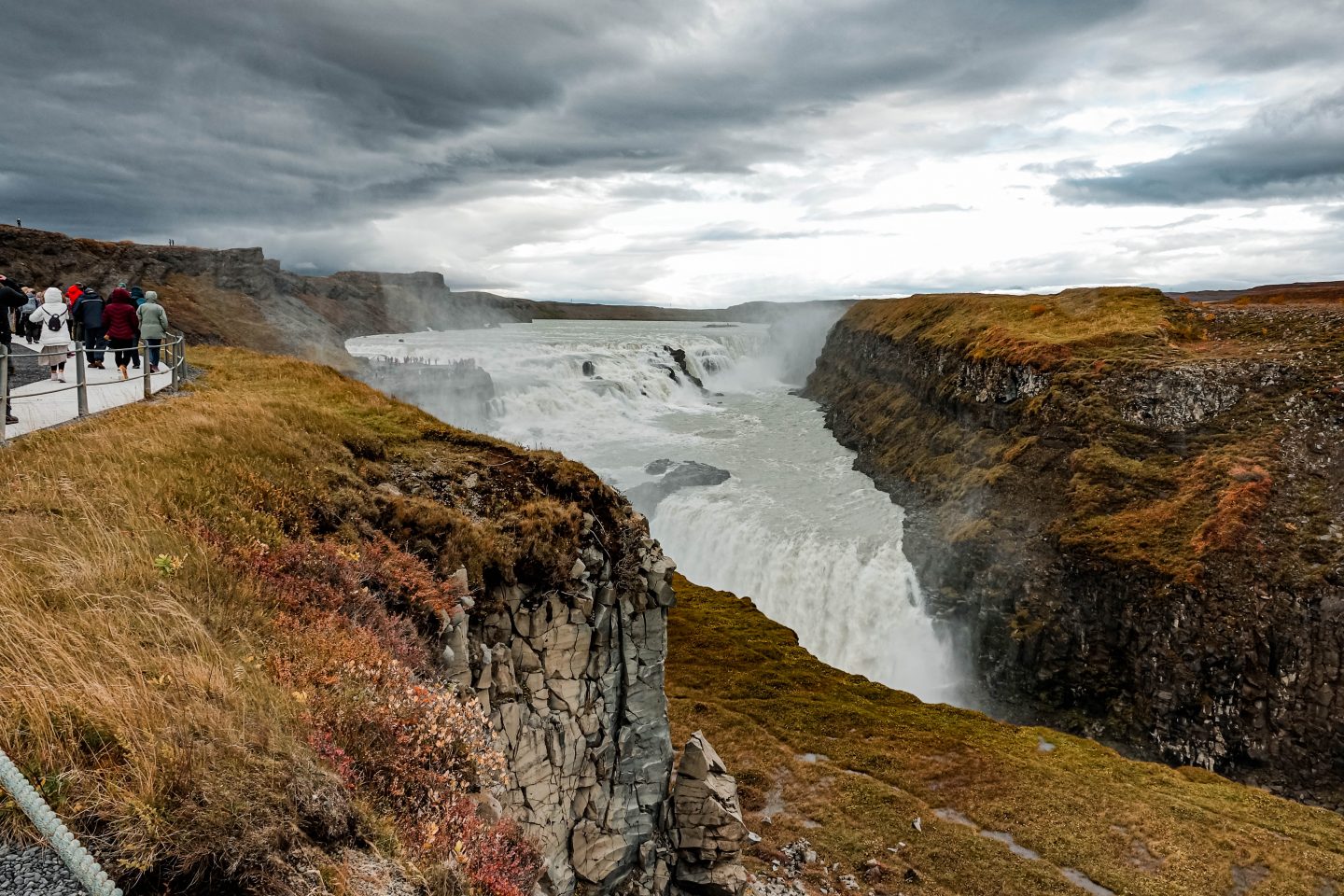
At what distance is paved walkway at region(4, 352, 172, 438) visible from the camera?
14.5 m

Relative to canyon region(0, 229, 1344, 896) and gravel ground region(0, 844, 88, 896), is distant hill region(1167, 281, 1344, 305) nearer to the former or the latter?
canyon region(0, 229, 1344, 896)

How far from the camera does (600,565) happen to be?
1627 cm

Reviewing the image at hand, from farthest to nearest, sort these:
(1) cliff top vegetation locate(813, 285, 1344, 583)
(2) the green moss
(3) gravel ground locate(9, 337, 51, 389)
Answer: (1) cliff top vegetation locate(813, 285, 1344, 583), (2) the green moss, (3) gravel ground locate(9, 337, 51, 389)

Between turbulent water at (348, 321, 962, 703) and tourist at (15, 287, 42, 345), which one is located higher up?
tourist at (15, 287, 42, 345)

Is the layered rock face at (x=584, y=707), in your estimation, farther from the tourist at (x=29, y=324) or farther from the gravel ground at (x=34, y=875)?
the tourist at (x=29, y=324)

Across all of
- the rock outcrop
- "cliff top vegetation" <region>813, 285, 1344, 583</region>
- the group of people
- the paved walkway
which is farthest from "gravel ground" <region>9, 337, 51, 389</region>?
"cliff top vegetation" <region>813, 285, 1344, 583</region>

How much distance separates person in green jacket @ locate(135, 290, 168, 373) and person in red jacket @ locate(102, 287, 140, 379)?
338 millimetres

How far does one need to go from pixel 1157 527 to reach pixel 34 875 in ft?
151

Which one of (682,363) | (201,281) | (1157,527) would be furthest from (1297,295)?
(201,281)

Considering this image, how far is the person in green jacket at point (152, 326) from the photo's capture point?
21031mm

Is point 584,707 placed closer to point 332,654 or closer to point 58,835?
point 332,654

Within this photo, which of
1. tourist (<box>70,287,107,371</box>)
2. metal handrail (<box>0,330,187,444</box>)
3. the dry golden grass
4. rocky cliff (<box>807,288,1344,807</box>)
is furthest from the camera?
the dry golden grass

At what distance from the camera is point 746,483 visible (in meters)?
61.3

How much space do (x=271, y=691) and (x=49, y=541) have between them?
12.3 feet
